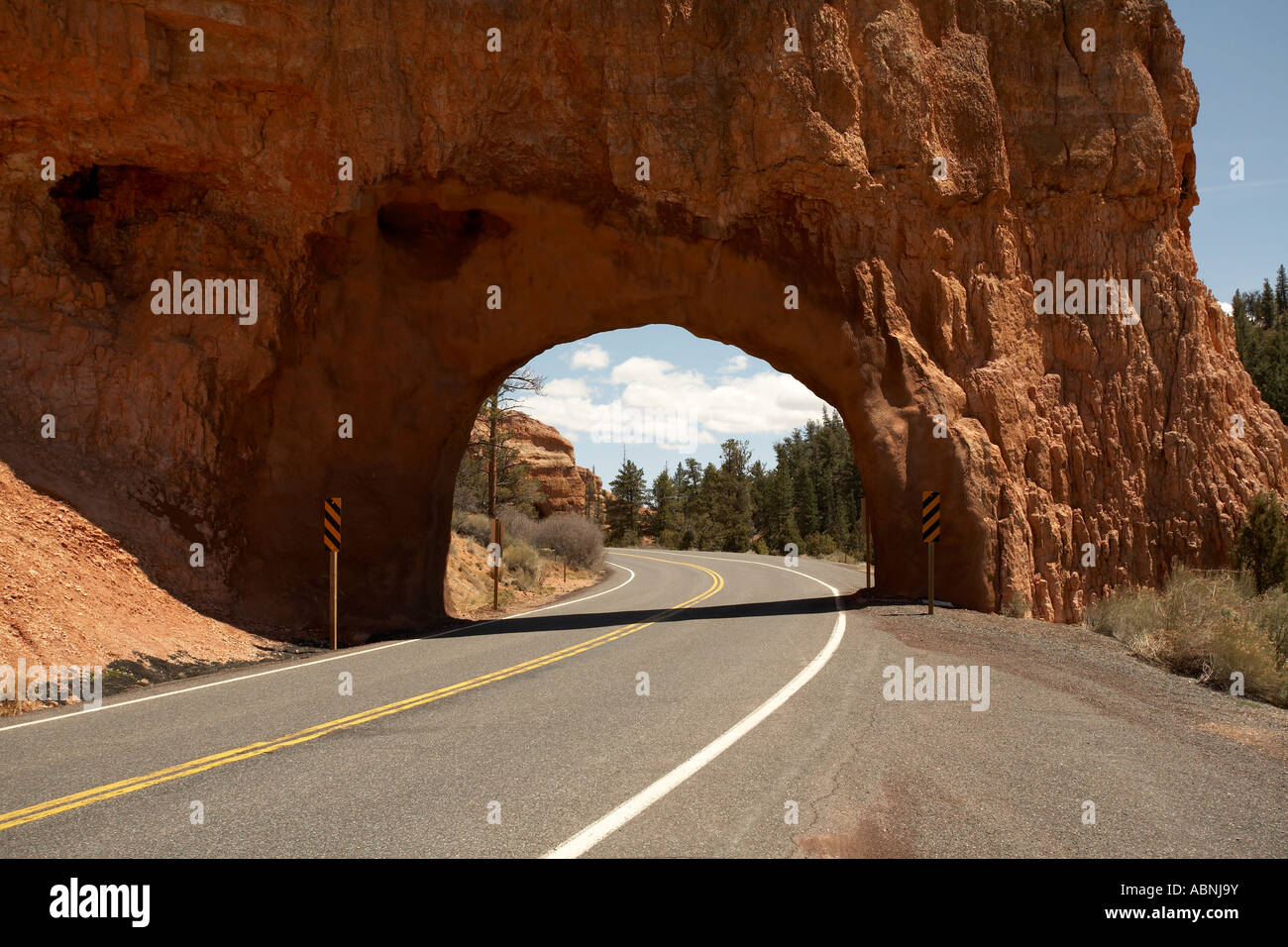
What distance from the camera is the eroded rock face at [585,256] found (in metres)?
14.9

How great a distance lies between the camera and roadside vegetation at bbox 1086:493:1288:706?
9625 mm

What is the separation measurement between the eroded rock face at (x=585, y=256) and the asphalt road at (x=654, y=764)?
6.52 meters

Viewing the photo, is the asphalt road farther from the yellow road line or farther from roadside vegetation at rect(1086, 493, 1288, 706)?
roadside vegetation at rect(1086, 493, 1288, 706)

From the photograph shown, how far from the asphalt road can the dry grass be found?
0.70m

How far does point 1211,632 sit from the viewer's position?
10.9m

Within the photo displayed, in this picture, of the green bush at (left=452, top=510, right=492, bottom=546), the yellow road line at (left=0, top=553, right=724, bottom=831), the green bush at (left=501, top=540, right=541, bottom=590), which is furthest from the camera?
the green bush at (left=452, top=510, right=492, bottom=546)

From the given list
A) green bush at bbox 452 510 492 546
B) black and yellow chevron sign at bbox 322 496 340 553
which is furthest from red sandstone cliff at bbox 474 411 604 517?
black and yellow chevron sign at bbox 322 496 340 553

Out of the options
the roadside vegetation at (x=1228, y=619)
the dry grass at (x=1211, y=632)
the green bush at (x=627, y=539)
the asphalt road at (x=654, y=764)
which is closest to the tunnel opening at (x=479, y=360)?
the roadside vegetation at (x=1228, y=619)

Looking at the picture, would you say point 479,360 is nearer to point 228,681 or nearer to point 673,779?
point 228,681

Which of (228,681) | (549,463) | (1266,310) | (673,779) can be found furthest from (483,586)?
(1266,310)

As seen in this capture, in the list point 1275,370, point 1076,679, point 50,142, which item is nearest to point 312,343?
point 50,142

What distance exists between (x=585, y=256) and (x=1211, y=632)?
41.4 feet

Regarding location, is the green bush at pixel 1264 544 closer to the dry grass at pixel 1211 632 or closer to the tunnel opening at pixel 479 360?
the dry grass at pixel 1211 632

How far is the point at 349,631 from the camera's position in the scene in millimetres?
16141
